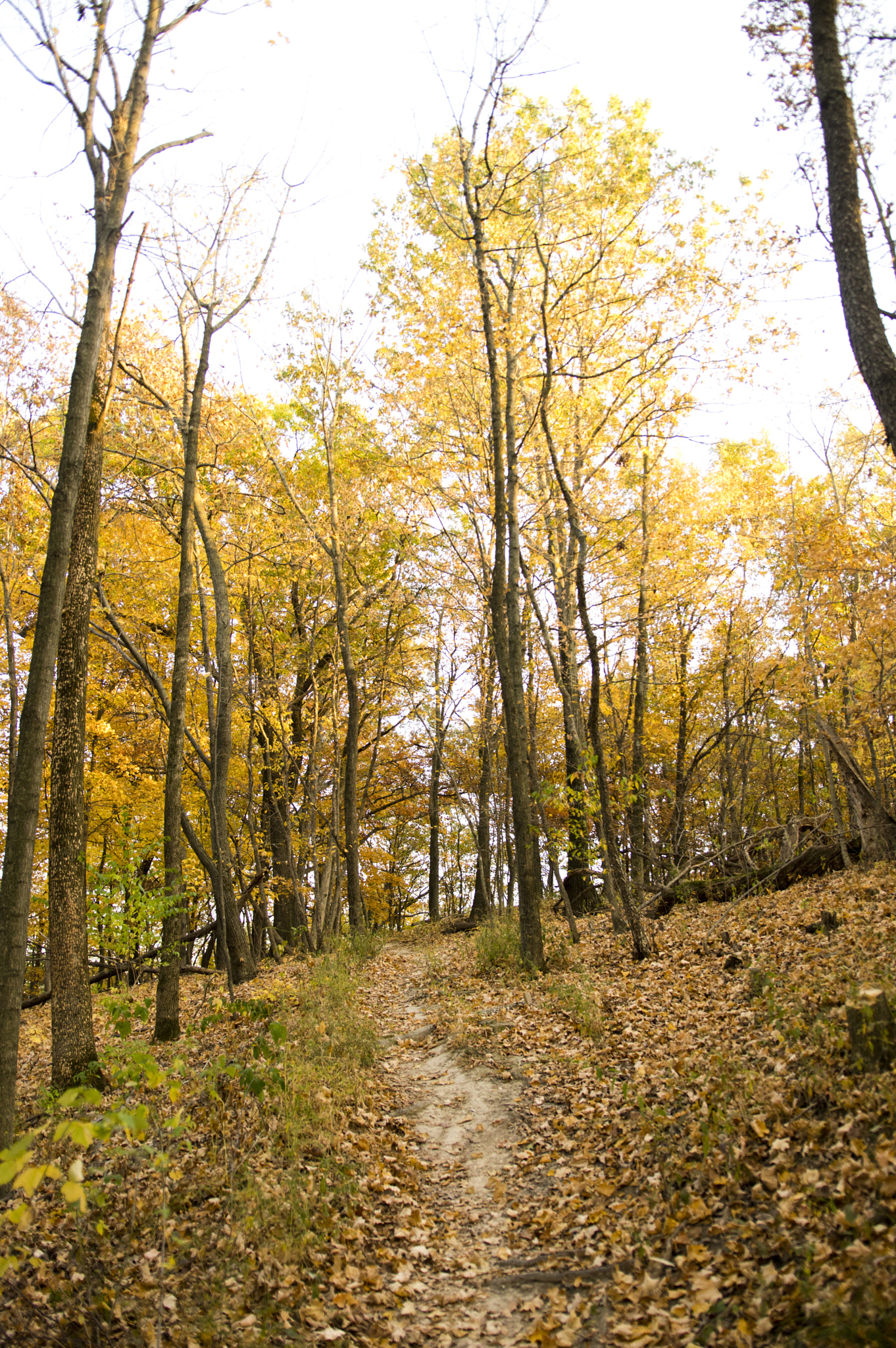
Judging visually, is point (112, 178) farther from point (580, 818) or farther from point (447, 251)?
point (580, 818)

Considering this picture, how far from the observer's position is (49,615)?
525 cm

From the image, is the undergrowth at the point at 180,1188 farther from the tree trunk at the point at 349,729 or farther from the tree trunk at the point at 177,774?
the tree trunk at the point at 349,729

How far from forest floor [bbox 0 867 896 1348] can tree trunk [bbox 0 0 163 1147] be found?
2.14 ft

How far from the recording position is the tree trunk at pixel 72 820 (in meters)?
6.35

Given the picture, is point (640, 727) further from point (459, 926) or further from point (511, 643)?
point (459, 926)

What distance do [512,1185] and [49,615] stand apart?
490cm

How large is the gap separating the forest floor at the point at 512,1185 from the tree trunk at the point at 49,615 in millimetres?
652

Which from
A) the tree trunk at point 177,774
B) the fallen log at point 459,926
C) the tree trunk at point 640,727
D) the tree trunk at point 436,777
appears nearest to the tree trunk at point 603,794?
the tree trunk at point 640,727

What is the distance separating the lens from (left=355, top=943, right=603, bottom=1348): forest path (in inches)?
137

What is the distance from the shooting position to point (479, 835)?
1870cm

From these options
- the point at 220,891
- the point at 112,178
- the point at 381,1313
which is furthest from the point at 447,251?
the point at 381,1313

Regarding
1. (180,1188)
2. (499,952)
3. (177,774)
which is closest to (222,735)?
(177,774)

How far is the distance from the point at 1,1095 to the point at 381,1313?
2.73 meters

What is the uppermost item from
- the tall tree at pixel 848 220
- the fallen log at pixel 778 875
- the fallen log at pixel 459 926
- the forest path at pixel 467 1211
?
the tall tree at pixel 848 220
